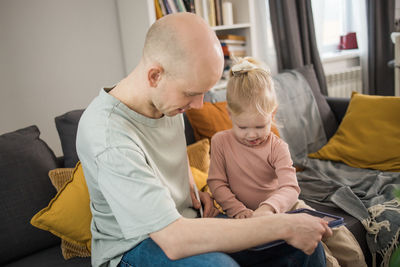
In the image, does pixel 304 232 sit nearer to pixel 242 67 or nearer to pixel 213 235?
pixel 213 235

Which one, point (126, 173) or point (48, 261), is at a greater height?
point (126, 173)

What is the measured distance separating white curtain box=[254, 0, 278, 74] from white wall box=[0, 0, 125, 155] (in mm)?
1172

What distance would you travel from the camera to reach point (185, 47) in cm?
105

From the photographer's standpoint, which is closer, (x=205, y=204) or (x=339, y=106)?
(x=205, y=204)

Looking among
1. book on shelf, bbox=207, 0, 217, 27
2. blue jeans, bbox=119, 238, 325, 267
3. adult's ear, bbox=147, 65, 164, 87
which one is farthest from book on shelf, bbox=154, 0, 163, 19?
blue jeans, bbox=119, 238, 325, 267

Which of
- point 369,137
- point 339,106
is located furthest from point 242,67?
point 339,106

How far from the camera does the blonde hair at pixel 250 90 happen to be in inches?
56.6

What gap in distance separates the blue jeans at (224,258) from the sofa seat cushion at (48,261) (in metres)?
0.41

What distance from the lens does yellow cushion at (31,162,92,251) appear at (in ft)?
4.80

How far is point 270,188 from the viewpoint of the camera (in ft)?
4.92

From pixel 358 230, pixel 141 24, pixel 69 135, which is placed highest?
pixel 141 24

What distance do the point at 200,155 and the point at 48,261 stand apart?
0.78 metres

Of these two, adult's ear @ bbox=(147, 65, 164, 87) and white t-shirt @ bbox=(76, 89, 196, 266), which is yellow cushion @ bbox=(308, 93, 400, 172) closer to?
white t-shirt @ bbox=(76, 89, 196, 266)

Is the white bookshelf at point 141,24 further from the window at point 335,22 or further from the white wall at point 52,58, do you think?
the window at point 335,22
